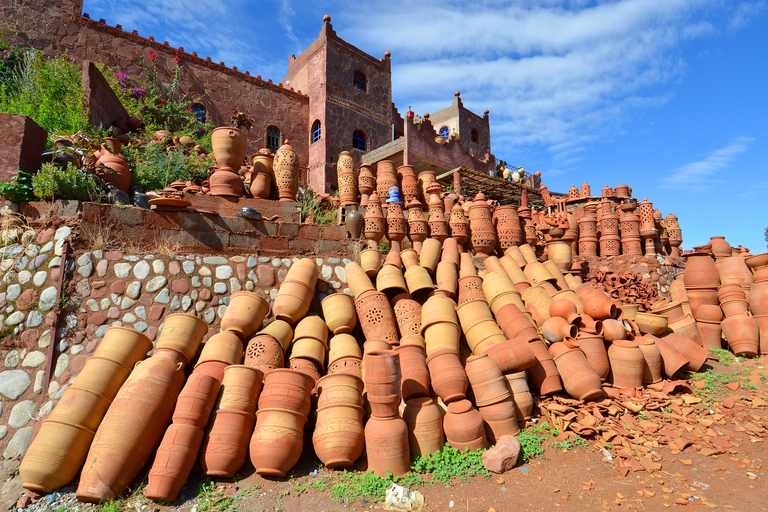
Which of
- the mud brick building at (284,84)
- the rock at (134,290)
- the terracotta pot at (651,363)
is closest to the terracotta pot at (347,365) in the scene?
the rock at (134,290)

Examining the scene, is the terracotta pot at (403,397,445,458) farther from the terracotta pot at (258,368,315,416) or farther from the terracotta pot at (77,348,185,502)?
the terracotta pot at (77,348,185,502)

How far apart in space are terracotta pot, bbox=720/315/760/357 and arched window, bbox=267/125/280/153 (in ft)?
42.7

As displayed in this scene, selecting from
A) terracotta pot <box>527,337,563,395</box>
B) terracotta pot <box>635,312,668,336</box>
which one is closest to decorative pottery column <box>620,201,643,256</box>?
terracotta pot <box>635,312,668,336</box>

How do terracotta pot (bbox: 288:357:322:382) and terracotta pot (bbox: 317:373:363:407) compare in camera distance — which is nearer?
terracotta pot (bbox: 317:373:363:407)

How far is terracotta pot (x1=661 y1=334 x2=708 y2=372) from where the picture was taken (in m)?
4.92

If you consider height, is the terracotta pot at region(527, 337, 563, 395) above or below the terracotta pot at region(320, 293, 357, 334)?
below

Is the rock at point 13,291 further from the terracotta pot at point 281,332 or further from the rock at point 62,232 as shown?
the terracotta pot at point 281,332

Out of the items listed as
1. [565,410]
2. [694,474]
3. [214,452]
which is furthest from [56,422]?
[694,474]

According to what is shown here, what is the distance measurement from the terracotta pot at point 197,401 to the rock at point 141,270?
5.98 feet

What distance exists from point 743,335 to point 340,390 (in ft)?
19.1

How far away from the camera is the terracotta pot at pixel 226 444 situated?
10.1 feet

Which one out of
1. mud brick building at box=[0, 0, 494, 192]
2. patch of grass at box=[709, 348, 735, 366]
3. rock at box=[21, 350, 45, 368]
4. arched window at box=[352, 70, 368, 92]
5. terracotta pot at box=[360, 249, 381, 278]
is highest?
arched window at box=[352, 70, 368, 92]

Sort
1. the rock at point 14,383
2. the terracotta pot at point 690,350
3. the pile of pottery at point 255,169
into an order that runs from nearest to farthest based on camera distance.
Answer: the rock at point 14,383 → the terracotta pot at point 690,350 → the pile of pottery at point 255,169

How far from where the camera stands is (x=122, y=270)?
4457mm
